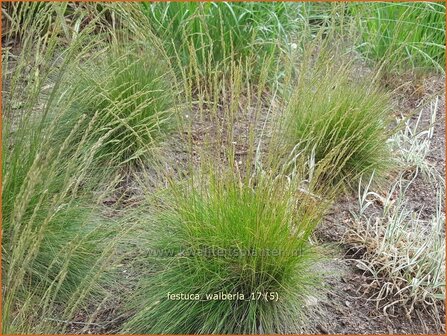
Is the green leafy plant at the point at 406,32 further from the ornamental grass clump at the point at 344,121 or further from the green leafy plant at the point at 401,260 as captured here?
the green leafy plant at the point at 401,260

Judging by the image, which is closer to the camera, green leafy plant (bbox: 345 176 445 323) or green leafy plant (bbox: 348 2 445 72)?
green leafy plant (bbox: 345 176 445 323)

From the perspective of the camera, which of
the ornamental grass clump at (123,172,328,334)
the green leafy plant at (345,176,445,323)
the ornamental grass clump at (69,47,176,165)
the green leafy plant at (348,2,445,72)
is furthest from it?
the green leafy plant at (348,2,445,72)

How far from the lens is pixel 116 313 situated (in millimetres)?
2252

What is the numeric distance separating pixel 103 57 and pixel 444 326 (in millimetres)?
2143

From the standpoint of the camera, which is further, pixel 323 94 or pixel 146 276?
pixel 323 94

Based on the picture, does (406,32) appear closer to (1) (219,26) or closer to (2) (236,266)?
(1) (219,26)

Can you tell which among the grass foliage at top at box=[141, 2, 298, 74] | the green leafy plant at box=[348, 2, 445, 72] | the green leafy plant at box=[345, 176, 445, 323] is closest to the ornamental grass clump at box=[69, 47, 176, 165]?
the grass foliage at top at box=[141, 2, 298, 74]

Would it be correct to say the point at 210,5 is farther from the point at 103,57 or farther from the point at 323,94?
the point at 323,94

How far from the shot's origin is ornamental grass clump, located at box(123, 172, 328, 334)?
2.10 m

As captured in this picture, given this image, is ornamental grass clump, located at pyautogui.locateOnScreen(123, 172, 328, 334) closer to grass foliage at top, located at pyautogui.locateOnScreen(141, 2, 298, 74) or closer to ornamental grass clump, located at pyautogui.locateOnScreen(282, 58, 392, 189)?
ornamental grass clump, located at pyautogui.locateOnScreen(282, 58, 392, 189)

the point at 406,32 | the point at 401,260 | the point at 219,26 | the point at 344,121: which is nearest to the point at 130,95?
the point at 219,26

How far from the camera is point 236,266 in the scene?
2145mm

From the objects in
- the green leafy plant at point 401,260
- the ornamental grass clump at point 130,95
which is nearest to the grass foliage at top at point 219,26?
the ornamental grass clump at point 130,95

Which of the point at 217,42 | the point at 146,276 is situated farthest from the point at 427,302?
the point at 217,42
